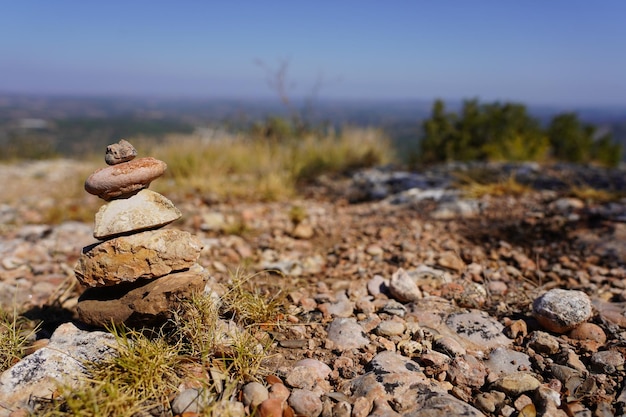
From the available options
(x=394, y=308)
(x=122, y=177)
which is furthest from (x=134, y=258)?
(x=394, y=308)

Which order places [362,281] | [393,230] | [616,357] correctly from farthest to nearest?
[393,230], [362,281], [616,357]

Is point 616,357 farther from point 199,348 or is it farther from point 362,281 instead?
point 199,348

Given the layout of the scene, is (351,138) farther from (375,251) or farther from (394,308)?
(394,308)

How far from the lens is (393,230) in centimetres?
417

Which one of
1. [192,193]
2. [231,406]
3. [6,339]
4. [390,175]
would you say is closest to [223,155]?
[192,193]

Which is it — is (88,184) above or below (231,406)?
above

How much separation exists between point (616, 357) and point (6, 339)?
3.06 metres

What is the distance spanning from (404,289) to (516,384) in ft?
3.17

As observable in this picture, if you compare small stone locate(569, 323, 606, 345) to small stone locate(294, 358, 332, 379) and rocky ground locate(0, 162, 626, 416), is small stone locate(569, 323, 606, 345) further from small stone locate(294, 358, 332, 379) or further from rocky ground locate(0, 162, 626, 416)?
small stone locate(294, 358, 332, 379)

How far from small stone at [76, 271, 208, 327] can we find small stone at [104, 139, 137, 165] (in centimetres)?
66

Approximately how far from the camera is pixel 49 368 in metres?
1.96

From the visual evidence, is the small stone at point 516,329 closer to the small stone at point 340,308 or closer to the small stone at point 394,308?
the small stone at point 394,308

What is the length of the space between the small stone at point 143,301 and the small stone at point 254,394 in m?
0.58

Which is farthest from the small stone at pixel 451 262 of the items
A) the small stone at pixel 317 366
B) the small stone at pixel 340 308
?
the small stone at pixel 317 366
